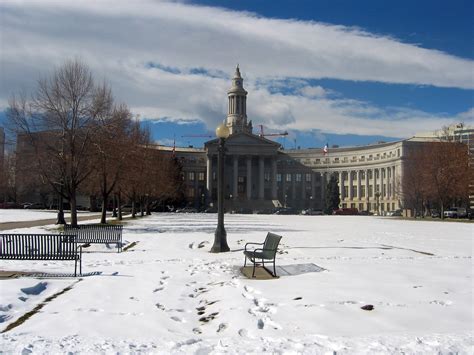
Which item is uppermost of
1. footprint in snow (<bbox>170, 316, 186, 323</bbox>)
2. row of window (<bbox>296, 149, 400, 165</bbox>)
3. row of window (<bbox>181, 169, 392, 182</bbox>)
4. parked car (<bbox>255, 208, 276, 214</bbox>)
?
row of window (<bbox>296, 149, 400, 165</bbox>)

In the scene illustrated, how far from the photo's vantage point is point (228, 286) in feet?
38.9

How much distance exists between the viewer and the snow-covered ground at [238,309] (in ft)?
23.9

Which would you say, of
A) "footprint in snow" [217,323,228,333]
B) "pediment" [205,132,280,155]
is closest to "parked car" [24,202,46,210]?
"pediment" [205,132,280,155]

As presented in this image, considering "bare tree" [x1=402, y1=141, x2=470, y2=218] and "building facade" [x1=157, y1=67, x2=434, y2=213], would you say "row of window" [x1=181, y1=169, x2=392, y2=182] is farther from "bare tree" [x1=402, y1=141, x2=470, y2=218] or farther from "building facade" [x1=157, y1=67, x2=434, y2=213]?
"bare tree" [x1=402, y1=141, x2=470, y2=218]

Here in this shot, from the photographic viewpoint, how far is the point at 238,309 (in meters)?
9.41

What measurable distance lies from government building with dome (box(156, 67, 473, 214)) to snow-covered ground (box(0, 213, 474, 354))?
114471 mm

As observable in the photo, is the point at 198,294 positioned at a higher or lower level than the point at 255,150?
lower

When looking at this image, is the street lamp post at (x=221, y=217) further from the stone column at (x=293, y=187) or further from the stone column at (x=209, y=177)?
the stone column at (x=293, y=187)

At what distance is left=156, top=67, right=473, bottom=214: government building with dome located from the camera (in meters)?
142

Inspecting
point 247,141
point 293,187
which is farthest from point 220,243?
point 293,187

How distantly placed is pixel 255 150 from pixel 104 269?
136m

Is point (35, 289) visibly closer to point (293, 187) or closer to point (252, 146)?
point (252, 146)

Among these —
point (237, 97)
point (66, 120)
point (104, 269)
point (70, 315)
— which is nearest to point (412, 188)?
point (66, 120)

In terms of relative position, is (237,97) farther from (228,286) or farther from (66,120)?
(228,286)
